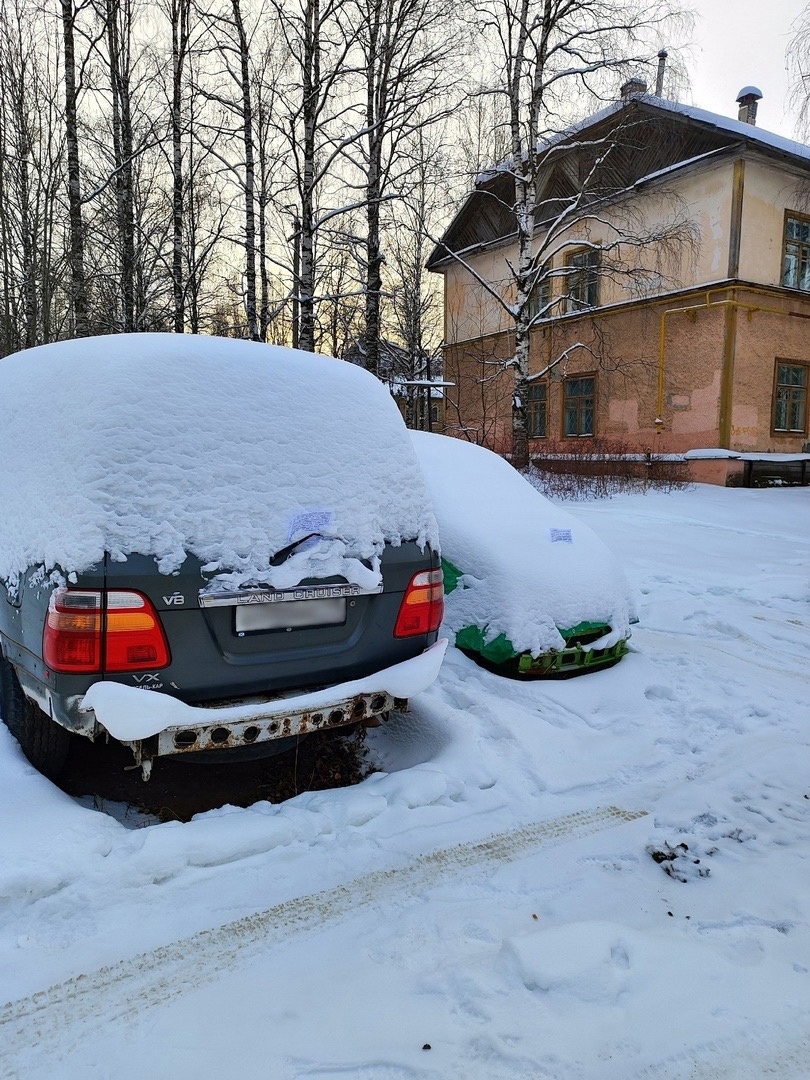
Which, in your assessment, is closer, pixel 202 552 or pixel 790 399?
pixel 202 552

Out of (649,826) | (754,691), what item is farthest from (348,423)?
(754,691)

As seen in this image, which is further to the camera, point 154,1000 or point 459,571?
Result: point 459,571

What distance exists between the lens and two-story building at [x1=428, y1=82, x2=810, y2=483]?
16.5 m

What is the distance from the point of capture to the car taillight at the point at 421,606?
284 centimetres

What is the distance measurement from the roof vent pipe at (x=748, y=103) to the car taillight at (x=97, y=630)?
25.6m

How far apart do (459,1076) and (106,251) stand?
21440 mm

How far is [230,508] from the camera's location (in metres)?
2.40

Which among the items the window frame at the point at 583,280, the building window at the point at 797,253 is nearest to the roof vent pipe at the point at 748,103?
the building window at the point at 797,253

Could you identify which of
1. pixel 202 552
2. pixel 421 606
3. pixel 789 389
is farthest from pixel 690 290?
pixel 202 552

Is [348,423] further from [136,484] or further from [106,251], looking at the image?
[106,251]

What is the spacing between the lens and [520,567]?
161 inches

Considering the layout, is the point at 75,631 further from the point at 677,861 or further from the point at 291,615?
the point at 677,861

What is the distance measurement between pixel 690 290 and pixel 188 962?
1875 cm

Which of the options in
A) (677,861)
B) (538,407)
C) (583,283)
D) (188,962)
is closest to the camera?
(188,962)
